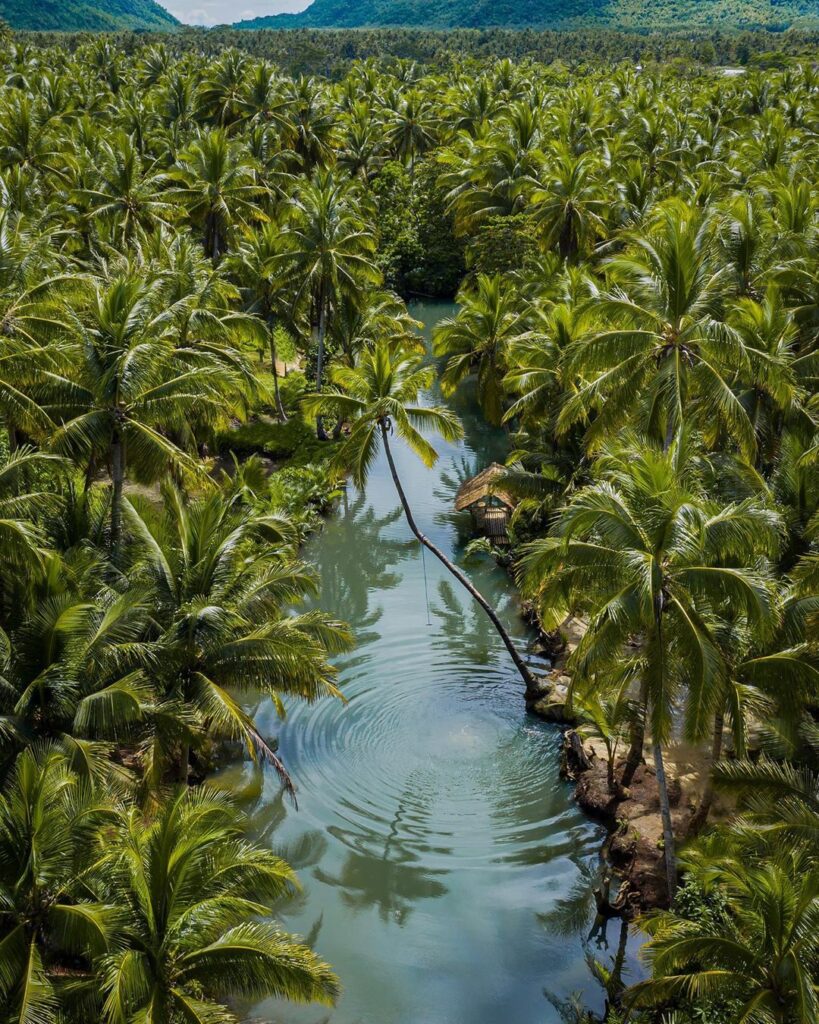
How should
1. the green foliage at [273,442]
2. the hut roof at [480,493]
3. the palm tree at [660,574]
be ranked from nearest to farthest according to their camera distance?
the palm tree at [660,574], the hut roof at [480,493], the green foliage at [273,442]

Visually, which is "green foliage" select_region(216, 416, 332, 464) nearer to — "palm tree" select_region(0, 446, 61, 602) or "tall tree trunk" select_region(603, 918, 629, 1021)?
"palm tree" select_region(0, 446, 61, 602)

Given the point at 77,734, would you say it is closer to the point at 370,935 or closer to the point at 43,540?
the point at 43,540

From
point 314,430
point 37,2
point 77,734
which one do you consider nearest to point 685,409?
point 77,734

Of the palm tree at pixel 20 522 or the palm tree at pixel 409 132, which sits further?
the palm tree at pixel 409 132

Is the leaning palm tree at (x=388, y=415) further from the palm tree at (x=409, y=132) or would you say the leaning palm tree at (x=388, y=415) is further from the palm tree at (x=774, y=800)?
the palm tree at (x=409, y=132)

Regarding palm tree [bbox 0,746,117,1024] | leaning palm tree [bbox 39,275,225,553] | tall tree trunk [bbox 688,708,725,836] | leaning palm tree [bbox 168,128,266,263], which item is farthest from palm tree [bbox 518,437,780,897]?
leaning palm tree [bbox 168,128,266,263]

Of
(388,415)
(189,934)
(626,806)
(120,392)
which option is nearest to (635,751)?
(626,806)

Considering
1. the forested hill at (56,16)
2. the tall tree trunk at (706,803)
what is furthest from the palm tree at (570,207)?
the forested hill at (56,16)
